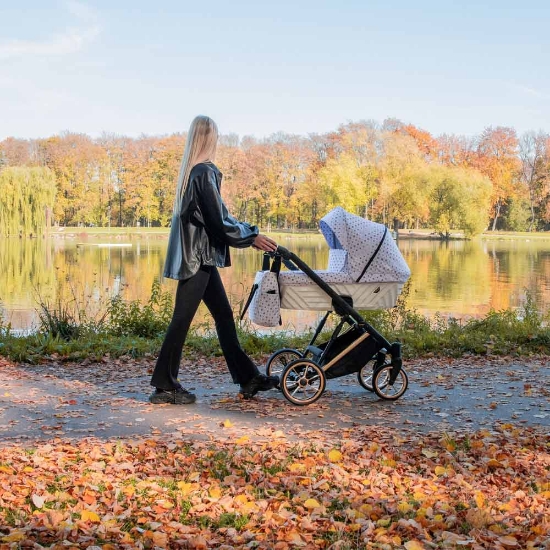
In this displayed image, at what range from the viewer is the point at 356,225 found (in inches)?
208

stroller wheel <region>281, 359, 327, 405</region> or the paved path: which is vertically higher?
stroller wheel <region>281, 359, 327, 405</region>

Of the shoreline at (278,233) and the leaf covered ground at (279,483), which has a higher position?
the shoreline at (278,233)

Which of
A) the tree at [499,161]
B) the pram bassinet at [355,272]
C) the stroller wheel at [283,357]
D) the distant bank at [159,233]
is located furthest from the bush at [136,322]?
the tree at [499,161]

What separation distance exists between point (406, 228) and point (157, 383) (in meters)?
62.9

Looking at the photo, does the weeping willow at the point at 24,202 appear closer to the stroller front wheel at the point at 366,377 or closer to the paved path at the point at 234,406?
the paved path at the point at 234,406

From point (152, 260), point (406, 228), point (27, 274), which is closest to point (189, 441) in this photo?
point (27, 274)

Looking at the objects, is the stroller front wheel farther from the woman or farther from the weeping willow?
the weeping willow

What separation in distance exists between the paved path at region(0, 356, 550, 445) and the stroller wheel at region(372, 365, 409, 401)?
72 mm

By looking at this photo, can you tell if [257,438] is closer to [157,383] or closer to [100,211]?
[157,383]

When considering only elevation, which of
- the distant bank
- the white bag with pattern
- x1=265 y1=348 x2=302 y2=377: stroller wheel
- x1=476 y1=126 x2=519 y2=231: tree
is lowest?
x1=265 y1=348 x2=302 y2=377: stroller wheel

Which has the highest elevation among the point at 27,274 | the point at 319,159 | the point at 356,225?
the point at 319,159

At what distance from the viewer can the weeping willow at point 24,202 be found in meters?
42.0

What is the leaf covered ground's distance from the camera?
307 cm

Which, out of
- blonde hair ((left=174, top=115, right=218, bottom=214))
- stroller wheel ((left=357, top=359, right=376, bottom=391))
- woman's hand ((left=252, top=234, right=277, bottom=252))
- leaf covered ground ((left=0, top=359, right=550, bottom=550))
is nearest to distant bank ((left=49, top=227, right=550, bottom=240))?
stroller wheel ((left=357, top=359, right=376, bottom=391))
